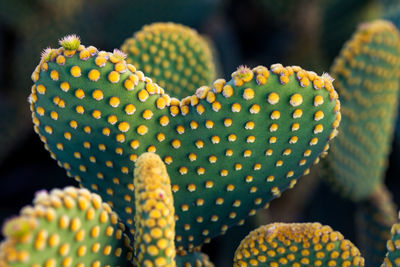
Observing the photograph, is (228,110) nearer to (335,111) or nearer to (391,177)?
(335,111)

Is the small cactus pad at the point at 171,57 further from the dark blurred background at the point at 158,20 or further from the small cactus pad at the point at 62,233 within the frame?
the dark blurred background at the point at 158,20

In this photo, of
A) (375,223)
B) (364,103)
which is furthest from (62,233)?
(375,223)

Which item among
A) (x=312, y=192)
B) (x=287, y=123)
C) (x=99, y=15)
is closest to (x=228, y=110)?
(x=287, y=123)

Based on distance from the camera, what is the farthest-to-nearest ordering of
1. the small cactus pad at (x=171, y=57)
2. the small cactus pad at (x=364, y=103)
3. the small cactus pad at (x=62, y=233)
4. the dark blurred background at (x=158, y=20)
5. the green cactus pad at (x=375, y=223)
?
1. the dark blurred background at (x=158, y=20)
2. the green cactus pad at (x=375, y=223)
3. the small cactus pad at (x=364, y=103)
4. the small cactus pad at (x=171, y=57)
5. the small cactus pad at (x=62, y=233)

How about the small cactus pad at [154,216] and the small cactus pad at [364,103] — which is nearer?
the small cactus pad at [154,216]

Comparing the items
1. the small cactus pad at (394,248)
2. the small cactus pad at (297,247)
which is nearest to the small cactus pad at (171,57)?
the small cactus pad at (297,247)

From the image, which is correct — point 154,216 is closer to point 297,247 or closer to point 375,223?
point 297,247
